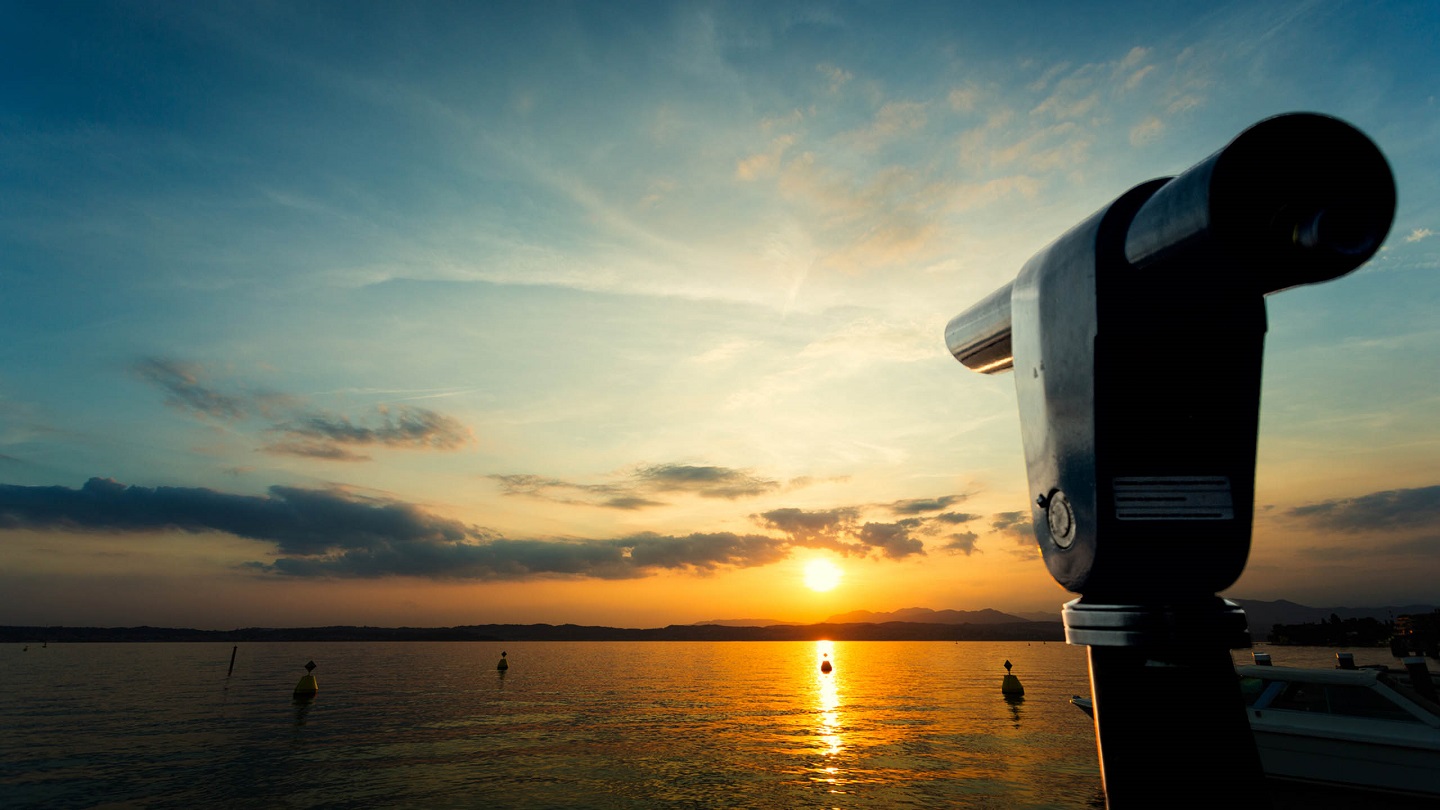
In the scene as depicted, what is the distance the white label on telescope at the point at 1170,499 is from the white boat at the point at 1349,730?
47.0 ft

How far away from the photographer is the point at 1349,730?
12.6 meters

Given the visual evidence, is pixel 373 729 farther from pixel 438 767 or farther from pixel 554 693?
pixel 554 693

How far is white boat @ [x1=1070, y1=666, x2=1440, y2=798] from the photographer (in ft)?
38.8

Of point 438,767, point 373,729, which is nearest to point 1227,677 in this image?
point 438,767

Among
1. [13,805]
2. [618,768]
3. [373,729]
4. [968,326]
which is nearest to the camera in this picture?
[968,326]

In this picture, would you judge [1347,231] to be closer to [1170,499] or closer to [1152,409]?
[1152,409]

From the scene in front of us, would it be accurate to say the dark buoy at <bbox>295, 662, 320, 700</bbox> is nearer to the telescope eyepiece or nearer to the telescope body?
the telescope body

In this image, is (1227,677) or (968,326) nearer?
(1227,677)

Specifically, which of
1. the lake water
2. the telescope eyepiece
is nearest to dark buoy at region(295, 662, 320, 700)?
the lake water

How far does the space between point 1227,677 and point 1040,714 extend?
51.3 m

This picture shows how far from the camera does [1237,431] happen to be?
5.09 ft

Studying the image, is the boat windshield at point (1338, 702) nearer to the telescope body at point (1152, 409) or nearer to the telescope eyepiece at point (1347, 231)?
the telescope body at point (1152, 409)

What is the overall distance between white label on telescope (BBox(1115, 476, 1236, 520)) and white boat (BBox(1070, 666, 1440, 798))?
1433 cm

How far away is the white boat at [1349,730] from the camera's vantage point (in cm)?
1182
